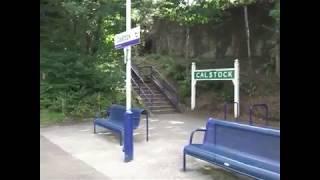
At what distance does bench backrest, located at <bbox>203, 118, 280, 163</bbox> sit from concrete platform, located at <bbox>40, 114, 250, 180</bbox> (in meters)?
0.54

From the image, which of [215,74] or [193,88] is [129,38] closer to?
[215,74]

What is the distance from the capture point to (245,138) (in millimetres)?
6535

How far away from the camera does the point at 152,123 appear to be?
48.9ft

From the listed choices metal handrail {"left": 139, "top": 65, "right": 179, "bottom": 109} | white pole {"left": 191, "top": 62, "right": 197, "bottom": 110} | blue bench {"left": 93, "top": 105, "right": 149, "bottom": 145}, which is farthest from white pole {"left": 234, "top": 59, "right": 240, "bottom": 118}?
blue bench {"left": 93, "top": 105, "right": 149, "bottom": 145}

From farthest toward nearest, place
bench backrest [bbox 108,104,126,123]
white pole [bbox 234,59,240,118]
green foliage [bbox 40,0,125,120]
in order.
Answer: green foliage [bbox 40,0,125,120]
white pole [bbox 234,59,240,118]
bench backrest [bbox 108,104,126,123]

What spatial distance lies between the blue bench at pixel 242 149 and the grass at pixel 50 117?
29.7ft

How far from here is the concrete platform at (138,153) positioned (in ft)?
23.5

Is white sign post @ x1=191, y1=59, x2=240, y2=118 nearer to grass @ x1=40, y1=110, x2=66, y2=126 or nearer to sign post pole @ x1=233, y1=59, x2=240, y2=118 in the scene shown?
sign post pole @ x1=233, y1=59, x2=240, y2=118

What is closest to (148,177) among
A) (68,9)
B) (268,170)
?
(268,170)

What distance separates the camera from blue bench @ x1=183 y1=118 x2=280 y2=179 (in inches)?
226

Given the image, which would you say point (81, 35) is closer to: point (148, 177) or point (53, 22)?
point (53, 22)

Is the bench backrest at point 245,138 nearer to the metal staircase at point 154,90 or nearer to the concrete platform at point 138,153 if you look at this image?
the concrete platform at point 138,153

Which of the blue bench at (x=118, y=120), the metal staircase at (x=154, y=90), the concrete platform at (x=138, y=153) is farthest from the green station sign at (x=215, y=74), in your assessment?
the blue bench at (x=118, y=120)
